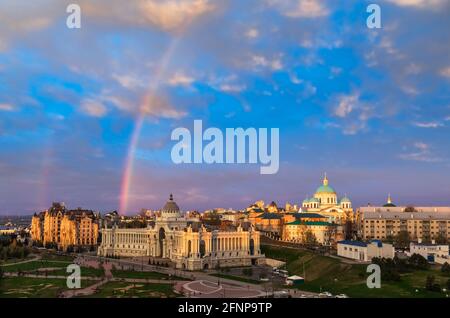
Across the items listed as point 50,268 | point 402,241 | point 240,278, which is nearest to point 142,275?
point 240,278

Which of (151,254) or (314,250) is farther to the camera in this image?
(151,254)

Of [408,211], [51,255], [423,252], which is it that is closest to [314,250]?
[423,252]

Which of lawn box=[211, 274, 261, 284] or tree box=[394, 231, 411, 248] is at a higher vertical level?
tree box=[394, 231, 411, 248]

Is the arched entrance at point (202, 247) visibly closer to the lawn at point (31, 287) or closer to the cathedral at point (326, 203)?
the lawn at point (31, 287)

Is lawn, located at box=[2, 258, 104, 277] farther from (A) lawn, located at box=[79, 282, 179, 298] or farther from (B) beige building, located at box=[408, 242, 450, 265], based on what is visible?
(B) beige building, located at box=[408, 242, 450, 265]

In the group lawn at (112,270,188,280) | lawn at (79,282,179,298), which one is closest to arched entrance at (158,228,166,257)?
lawn at (112,270,188,280)

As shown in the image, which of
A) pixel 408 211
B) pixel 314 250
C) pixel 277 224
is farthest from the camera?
pixel 277 224
